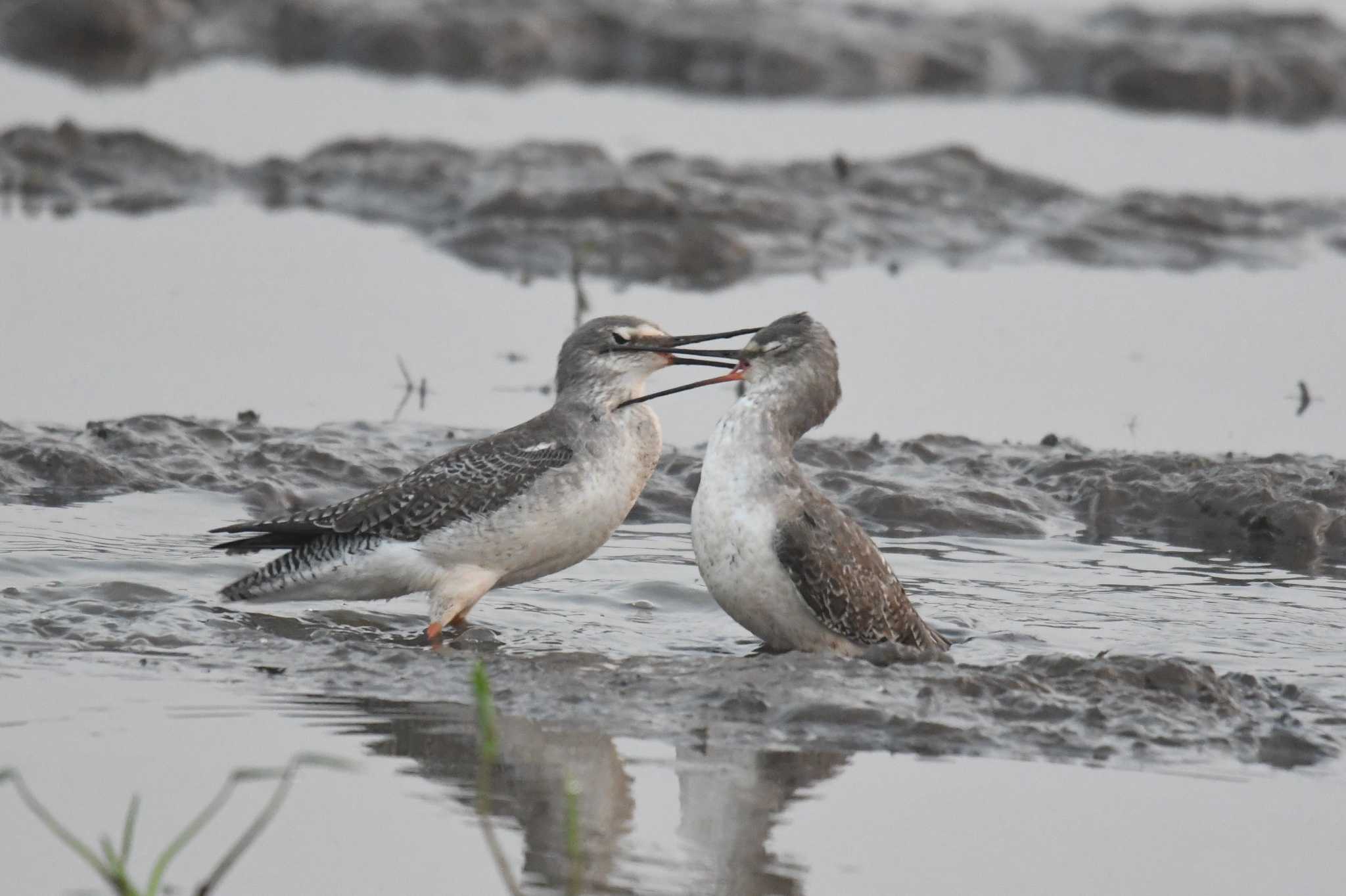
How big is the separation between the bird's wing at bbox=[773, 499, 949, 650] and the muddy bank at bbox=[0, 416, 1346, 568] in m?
2.15

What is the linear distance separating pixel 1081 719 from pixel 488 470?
2558mm

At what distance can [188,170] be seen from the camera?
52.9ft

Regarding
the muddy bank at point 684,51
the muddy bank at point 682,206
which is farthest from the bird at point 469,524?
the muddy bank at point 684,51

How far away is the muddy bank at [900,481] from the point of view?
9578 millimetres

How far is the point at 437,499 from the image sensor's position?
8.07 meters

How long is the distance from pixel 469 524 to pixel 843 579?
4.98ft

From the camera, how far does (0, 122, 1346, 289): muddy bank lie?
→ 47.9 feet

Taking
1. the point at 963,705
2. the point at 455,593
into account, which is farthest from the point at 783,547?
the point at 455,593

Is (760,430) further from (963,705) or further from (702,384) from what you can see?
(963,705)

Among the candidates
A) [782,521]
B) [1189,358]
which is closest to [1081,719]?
[782,521]

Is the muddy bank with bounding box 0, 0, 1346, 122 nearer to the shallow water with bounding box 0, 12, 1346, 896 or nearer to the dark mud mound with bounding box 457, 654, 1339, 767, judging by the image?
the shallow water with bounding box 0, 12, 1346, 896

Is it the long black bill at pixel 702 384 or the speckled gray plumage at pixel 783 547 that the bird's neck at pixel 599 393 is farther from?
the speckled gray plumage at pixel 783 547

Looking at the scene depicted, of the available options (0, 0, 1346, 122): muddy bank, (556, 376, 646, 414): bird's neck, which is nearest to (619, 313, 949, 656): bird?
(556, 376, 646, 414): bird's neck

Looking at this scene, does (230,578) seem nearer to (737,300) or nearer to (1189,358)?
(737,300)
